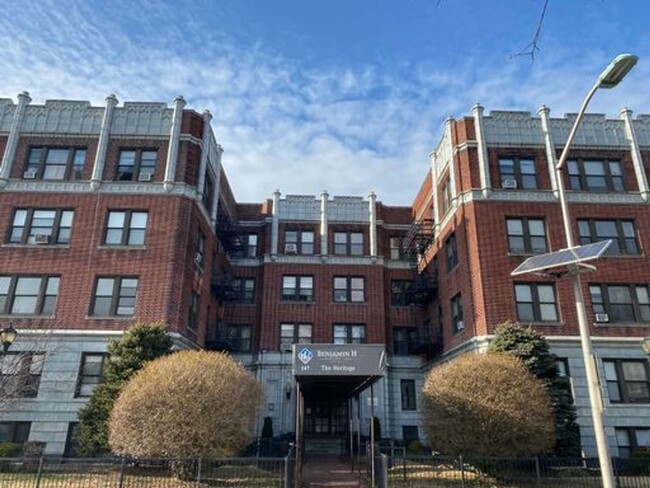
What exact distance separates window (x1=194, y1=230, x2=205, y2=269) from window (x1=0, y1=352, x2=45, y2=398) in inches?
354

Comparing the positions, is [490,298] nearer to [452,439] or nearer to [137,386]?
[452,439]

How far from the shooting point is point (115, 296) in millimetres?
24484

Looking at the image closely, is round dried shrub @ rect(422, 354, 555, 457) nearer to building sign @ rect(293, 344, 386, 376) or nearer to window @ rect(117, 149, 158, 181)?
building sign @ rect(293, 344, 386, 376)

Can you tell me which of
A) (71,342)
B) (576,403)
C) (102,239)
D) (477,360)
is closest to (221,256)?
(102,239)

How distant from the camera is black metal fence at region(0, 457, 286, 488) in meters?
14.7

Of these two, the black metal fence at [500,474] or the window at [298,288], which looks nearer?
the black metal fence at [500,474]

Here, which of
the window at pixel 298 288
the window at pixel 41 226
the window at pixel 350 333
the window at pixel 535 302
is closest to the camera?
the window at pixel 535 302

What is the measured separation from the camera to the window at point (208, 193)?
3056 cm

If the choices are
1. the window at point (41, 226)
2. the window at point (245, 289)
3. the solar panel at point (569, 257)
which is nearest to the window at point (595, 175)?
the solar panel at point (569, 257)

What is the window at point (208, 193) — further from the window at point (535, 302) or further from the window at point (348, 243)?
the window at point (535, 302)

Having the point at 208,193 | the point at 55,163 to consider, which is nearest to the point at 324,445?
the point at 208,193

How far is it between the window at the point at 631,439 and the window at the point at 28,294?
28068 mm

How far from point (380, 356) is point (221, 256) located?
73.3 feet

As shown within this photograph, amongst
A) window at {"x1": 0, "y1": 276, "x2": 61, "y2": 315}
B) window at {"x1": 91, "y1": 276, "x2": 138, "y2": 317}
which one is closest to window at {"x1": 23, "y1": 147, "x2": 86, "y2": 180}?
window at {"x1": 0, "y1": 276, "x2": 61, "y2": 315}
